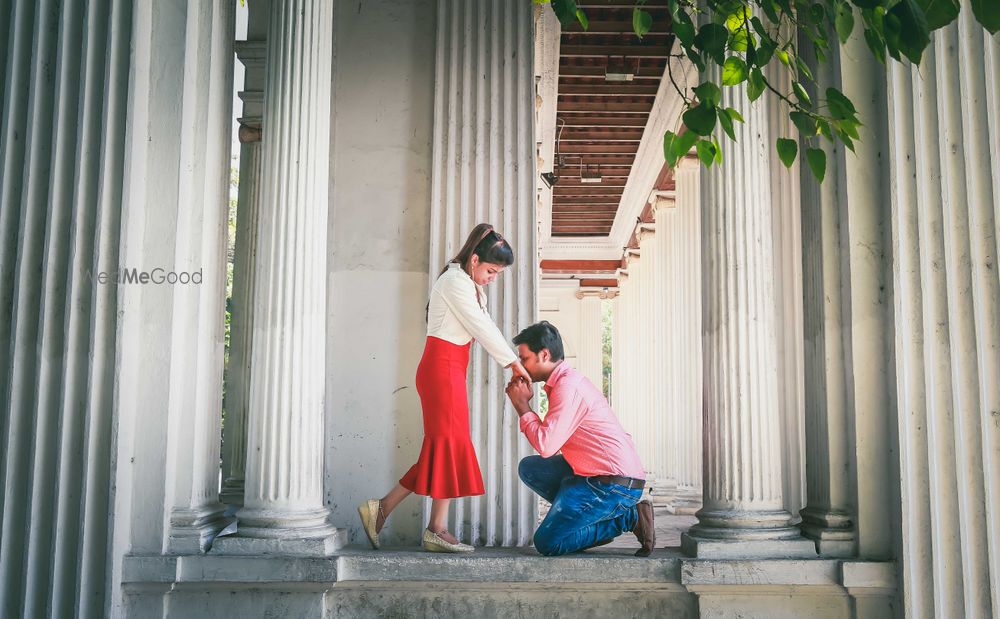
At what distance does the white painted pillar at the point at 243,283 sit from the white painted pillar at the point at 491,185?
8.95 ft

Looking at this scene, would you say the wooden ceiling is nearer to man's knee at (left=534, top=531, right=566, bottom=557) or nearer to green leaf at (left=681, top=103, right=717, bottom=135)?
man's knee at (left=534, top=531, right=566, bottom=557)

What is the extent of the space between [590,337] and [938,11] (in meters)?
22.3

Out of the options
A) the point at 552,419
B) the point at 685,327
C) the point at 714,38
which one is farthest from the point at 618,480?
the point at 685,327

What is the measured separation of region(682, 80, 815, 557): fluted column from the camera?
5512mm

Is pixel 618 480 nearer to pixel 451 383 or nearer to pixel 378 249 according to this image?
pixel 451 383

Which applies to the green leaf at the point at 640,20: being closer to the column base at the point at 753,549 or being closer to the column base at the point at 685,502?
the column base at the point at 753,549

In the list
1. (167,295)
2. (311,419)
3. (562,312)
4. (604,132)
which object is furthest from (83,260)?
(562,312)

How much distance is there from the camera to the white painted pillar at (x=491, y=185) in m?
6.45

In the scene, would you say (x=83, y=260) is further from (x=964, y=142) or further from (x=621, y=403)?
(x=621, y=403)

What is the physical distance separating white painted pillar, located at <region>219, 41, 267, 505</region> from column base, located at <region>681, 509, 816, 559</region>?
481 cm

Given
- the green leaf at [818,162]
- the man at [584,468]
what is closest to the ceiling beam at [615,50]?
the man at [584,468]

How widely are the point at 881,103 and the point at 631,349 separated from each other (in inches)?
555

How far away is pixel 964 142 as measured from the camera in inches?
210

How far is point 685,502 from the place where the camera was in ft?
38.5
